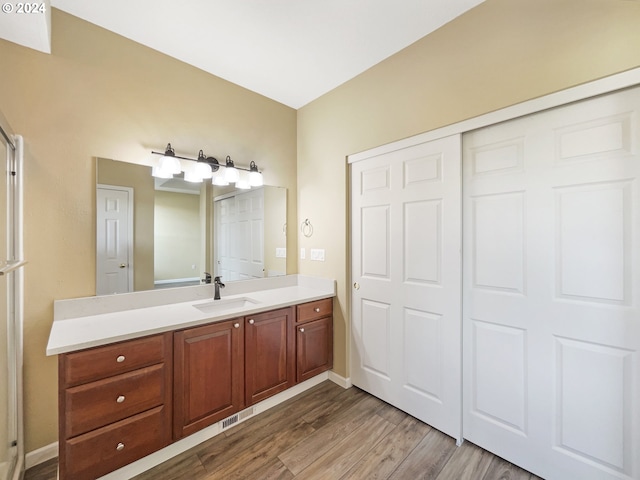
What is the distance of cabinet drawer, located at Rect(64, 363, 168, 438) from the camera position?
1.32m

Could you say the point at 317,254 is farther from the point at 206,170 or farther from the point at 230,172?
the point at 206,170

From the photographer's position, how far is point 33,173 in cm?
162

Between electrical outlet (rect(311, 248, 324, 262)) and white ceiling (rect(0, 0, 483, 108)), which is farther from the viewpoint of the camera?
electrical outlet (rect(311, 248, 324, 262))

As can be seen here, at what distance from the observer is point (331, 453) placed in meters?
1.70

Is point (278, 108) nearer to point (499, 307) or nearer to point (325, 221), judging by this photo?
point (325, 221)

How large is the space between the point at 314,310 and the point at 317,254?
1.84ft

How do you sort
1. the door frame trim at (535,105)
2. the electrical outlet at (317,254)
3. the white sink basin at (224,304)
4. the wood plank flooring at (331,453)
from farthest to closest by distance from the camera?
the electrical outlet at (317,254) < the white sink basin at (224,304) < the wood plank flooring at (331,453) < the door frame trim at (535,105)

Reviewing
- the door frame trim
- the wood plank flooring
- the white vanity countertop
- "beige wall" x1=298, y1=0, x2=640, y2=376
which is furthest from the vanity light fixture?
the wood plank flooring

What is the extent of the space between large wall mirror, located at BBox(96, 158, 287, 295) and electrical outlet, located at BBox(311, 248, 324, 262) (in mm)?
306

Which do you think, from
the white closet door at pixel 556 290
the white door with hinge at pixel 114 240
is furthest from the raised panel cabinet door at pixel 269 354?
the white closet door at pixel 556 290

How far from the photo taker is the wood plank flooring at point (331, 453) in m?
1.54

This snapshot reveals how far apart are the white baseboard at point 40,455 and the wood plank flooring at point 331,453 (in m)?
0.04

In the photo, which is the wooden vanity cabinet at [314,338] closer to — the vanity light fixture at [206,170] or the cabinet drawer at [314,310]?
the cabinet drawer at [314,310]

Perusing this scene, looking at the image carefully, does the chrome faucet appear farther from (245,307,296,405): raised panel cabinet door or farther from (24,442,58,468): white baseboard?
(24,442,58,468): white baseboard
